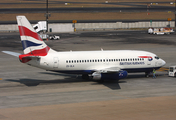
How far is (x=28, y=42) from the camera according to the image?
1581 inches

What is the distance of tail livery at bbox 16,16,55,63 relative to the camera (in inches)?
1547

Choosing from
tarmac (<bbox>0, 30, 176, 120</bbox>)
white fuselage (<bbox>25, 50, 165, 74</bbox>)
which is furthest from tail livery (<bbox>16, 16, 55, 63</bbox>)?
tarmac (<bbox>0, 30, 176, 120</bbox>)

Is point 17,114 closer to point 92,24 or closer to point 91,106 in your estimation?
point 91,106

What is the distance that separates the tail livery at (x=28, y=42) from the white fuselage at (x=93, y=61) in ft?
3.16

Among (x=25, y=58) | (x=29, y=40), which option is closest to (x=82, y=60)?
(x=29, y=40)

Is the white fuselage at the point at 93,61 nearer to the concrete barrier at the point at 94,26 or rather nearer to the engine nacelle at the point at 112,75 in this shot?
the engine nacelle at the point at 112,75

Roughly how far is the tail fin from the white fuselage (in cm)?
113

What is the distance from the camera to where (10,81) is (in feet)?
146

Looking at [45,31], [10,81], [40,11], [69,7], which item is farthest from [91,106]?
[69,7]

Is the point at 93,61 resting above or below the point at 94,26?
below

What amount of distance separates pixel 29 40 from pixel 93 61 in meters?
10.1

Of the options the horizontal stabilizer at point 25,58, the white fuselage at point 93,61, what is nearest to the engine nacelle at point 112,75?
the white fuselage at point 93,61

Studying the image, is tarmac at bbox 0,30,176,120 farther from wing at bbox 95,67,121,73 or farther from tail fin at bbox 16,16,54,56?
tail fin at bbox 16,16,54,56

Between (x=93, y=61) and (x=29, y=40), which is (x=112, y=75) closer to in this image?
(x=93, y=61)
